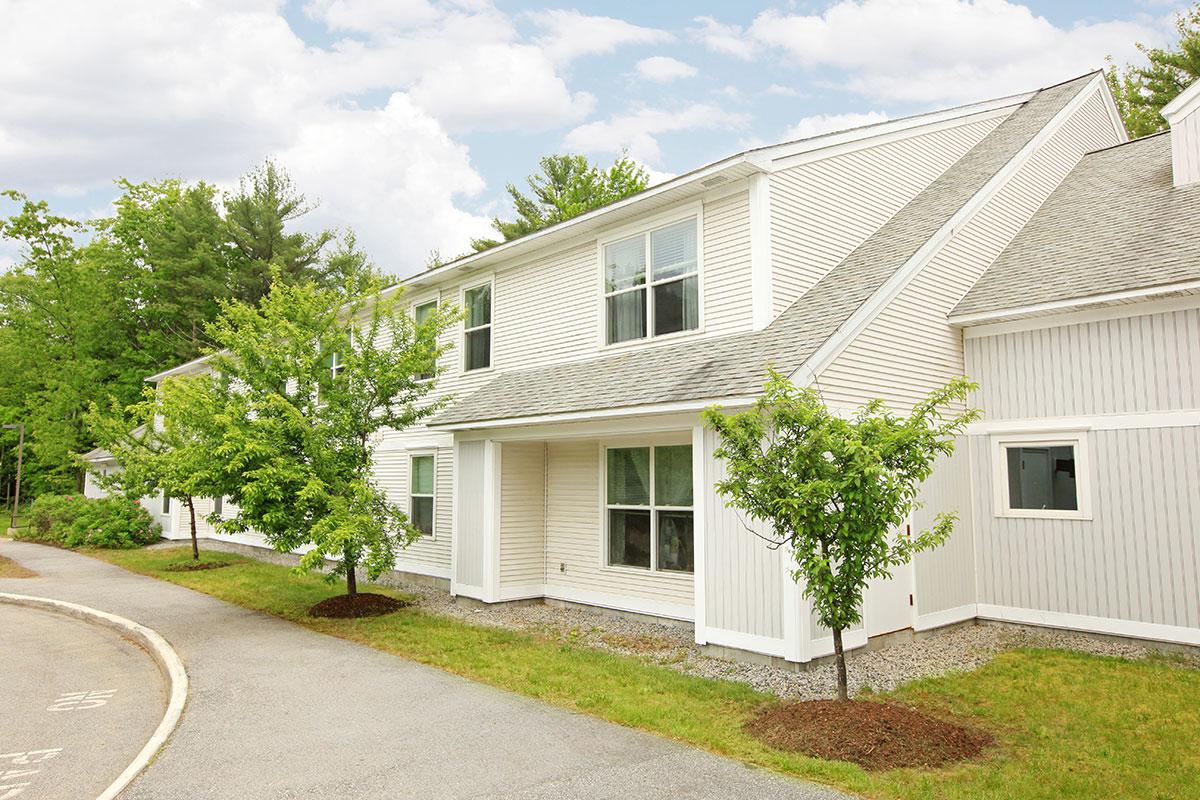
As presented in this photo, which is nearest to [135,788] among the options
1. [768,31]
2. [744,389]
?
[744,389]

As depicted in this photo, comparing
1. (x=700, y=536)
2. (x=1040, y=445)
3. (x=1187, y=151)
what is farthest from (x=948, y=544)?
(x=1187, y=151)

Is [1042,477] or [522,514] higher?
[1042,477]

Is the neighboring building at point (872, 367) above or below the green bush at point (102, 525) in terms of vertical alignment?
above

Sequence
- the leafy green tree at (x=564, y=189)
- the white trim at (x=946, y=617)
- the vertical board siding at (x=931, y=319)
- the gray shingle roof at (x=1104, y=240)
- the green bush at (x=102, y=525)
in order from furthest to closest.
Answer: the leafy green tree at (x=564, y=189), the green bush at (x=102, y=525), the white trim at (x=946, y=617), the gray shingle roof at (x=1104, y=240), the vertical board siding at (x=931, y=319)

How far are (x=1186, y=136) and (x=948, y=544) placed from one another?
738 centimetres

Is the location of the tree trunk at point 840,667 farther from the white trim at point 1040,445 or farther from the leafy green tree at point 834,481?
the white trim at point 1040,445

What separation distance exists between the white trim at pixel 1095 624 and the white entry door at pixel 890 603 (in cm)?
164

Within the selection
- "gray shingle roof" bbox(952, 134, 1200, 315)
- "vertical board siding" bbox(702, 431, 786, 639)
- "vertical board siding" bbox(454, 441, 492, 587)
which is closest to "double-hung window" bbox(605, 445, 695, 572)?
"vertical board siding" bbox(702, 431, 786, 639)

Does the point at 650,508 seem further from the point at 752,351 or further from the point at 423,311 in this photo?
the point at 423,311

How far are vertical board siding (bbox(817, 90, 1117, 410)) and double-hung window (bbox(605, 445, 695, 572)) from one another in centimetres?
258

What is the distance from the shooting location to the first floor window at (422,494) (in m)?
15.1

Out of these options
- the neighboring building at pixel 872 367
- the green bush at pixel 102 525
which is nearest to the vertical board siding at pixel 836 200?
the neighboring building at pixel 872 367

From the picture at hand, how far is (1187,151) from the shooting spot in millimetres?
11188

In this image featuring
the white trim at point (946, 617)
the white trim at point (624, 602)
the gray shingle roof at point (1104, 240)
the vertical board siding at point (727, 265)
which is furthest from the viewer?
the white trim at point (624, 602)
